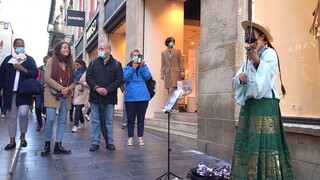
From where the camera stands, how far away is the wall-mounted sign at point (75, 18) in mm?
20391

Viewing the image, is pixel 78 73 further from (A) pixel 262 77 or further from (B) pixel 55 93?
(A) pixel 262 77

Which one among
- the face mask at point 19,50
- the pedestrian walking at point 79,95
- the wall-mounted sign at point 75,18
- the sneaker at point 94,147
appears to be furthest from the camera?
the wall-mounted sign at point 75,18

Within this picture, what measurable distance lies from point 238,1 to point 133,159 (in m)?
3.12

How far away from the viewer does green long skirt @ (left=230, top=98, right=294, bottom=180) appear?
117 inches

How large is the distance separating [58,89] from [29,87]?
0.68m

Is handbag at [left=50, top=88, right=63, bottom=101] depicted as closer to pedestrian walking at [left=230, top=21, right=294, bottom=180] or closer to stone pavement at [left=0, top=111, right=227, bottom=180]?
stone pavement at [left=0, top=111, right=227, bottom=180]

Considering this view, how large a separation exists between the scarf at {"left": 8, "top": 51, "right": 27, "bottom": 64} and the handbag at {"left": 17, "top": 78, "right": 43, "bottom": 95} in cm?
37

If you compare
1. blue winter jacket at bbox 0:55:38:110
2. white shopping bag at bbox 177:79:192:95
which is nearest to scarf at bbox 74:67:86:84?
blue winter jacket at bbox 0:55:38:110

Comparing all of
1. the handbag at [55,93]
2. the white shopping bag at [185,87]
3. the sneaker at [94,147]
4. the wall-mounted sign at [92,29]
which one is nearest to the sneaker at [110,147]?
the sneaker at [94,147]

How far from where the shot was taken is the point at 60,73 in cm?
596

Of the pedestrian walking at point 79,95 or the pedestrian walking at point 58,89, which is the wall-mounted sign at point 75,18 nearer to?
the pedestrian walking at point 79,95

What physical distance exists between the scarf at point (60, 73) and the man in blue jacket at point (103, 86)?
40 cm

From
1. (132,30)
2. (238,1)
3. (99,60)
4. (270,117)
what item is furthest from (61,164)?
(132,30)

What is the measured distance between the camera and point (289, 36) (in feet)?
16.7
